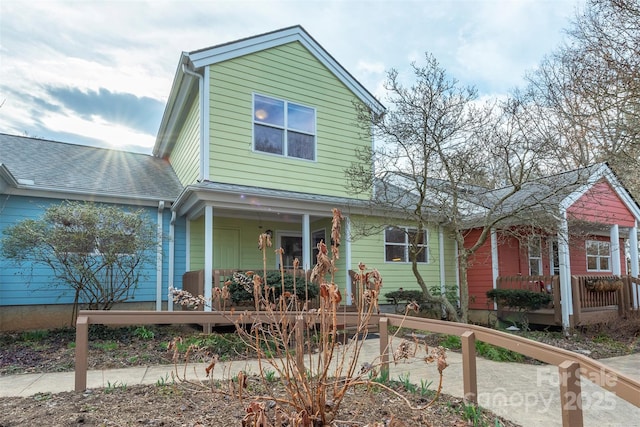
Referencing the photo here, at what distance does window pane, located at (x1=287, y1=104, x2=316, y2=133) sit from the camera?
9.84 metres

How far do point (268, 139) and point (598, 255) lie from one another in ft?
36.7

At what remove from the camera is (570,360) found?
2.37m

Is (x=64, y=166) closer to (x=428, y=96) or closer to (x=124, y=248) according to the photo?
(x=124, y=248)

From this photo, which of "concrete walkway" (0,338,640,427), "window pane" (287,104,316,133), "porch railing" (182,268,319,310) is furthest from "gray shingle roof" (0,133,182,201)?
"concrete walkway" (0,338,640,427)

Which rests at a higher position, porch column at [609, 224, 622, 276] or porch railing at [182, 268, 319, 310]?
porch column at [609, 224, 622, 276]

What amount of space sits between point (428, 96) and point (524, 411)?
5.43 m

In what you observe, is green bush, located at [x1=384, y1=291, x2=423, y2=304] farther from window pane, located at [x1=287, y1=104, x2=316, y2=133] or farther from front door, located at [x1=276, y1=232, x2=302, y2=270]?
window pane, located at [x1=287, y1=104, x2=316, y2=133]

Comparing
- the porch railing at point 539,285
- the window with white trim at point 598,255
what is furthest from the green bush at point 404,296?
the window with white trim at point 598,255

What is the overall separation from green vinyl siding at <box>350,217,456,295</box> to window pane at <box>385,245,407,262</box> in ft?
0.51

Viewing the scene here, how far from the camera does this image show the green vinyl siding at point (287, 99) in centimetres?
891

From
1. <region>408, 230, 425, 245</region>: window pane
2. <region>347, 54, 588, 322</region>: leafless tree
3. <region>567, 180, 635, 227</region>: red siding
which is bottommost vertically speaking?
<region>408, 230, 425, 245</region>: window pane

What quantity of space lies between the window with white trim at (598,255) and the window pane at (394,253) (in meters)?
6.39

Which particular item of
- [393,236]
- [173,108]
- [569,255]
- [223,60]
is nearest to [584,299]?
[569,255]

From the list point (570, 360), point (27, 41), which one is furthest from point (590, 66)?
point (27, 41)
